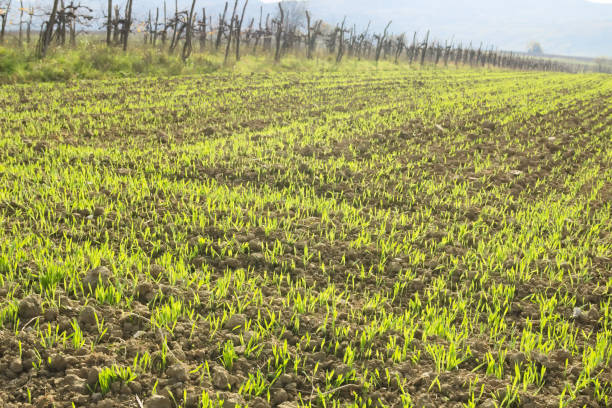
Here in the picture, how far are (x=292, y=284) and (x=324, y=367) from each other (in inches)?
38.8

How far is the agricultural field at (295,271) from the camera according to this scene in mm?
2582

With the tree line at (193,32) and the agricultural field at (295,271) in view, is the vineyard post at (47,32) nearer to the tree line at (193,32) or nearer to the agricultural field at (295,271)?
the tree line at (193,32)

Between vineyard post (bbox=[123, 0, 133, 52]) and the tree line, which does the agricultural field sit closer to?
vineyard post (bbox=[123, 0, 133, 52])

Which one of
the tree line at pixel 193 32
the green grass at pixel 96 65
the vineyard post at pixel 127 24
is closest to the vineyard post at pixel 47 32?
the tree line at pixel 193 32

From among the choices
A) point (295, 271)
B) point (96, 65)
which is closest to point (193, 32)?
point (96, 65)

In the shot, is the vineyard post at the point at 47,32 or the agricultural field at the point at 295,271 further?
the vineyard post at the point at 47,32

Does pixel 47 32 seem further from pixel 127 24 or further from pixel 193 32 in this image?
pixel 193 32

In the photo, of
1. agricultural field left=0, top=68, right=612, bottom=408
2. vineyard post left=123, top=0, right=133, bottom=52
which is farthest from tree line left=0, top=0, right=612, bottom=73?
agricultural field left=0, top=68, right=612, bottom=408

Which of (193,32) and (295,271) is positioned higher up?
(193,32)

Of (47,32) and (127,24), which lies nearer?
(47,32)

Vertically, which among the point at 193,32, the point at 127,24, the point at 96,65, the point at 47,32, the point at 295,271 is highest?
the point at 193,32

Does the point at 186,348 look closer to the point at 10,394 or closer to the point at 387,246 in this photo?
the point at 10,394

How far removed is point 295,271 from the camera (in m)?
3.88

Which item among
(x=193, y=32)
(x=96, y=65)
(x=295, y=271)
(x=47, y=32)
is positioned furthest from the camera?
(x=193, y=32)
